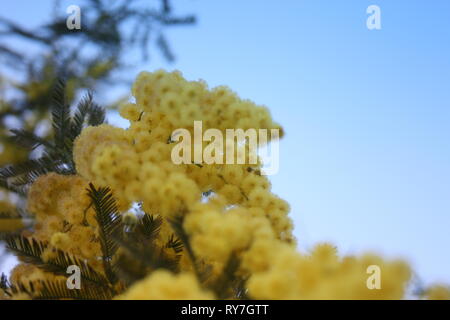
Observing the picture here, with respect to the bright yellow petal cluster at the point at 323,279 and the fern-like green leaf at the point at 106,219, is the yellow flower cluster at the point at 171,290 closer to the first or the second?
the bright yellow petal cluster at the point at 323,279

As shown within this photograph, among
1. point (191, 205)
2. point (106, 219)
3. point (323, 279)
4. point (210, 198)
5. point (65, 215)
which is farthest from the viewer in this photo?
point (65, 215)

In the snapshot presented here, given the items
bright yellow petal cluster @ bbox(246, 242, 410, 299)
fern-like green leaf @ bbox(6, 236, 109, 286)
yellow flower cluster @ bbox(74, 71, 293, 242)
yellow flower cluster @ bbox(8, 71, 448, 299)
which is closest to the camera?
bright yellow petal cluster @ bbox(246, 242, 410, 299)

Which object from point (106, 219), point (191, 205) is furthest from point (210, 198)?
point (106, 219)

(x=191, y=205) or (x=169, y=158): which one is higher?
(x=169, y=158)

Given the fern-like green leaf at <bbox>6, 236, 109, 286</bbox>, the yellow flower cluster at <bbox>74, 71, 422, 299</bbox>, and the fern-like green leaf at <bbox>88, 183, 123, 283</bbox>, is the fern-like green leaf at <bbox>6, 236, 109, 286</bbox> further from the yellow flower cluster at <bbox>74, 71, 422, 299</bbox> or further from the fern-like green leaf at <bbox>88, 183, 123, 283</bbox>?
the yellow flower cluster at <bbox>74, 71, 422, 299</bbox>

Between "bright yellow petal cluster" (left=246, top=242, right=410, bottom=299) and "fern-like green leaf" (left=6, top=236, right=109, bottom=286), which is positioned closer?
"bright yellow petal cluster" (left=246, top=242, right=410, bottom=299)

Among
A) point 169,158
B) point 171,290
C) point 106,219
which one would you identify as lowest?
point 171,290

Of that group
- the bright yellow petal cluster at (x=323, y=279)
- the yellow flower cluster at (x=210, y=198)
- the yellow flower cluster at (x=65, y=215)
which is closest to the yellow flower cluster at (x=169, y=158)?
the yellow flower cluster at (x=210, y=198)

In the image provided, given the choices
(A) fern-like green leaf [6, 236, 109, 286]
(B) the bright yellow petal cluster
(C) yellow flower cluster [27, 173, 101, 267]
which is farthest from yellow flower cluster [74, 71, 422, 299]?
(A) fern-like green leaf [6, 236, 109, 286]

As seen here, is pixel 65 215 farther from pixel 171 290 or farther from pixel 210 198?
pixel 171 290

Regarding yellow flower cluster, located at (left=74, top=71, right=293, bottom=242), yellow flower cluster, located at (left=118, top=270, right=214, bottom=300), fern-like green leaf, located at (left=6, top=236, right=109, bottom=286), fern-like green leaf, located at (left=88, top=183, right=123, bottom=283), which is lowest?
yellow flower cluster, located at (left=118, top=270, right=214, bottom=300)

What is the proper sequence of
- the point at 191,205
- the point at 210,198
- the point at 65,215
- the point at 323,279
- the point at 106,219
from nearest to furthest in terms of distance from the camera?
the point at 323,279
the point at 191,205
the point at 210,198
the point at 106,219
the point at 65,215

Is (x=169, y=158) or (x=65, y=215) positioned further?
(x=65, y=215)

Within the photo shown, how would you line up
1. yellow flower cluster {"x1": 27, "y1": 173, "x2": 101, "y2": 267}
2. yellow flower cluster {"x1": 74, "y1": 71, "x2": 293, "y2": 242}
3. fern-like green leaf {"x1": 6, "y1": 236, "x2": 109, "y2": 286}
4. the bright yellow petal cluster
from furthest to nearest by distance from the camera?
yellow flower cluster {"x1": 27, "y1": 173, "x2": 101, "y2": 267} → fern-like green leaf {"x1": 6, "y1": 236, "x2": 109, "y2": 286} → yellow flower cluster {"x1": 74, "y1": 71, "x2": 293, "y2": 242} → the bright yellow petal cluster
